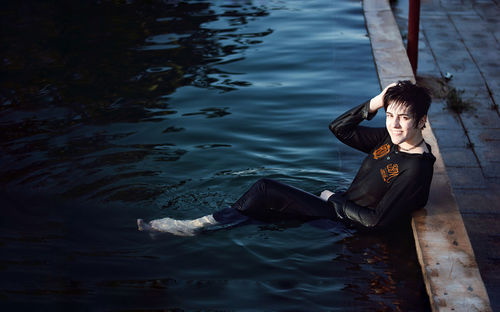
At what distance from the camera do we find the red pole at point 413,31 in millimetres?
8375

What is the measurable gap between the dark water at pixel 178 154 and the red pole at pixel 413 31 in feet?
2.14

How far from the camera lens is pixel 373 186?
4922 millimetres

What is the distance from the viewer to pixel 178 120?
779cm

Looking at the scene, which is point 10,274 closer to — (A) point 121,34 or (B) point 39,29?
(A) point 121,34

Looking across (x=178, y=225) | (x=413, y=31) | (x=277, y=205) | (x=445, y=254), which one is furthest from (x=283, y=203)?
(x=413, y=31)

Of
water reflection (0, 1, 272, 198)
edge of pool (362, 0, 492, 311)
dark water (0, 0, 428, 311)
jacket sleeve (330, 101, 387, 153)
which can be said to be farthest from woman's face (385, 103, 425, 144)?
water reflection (0, 1, 272, 198)

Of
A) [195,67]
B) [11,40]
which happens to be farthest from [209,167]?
[11,40]

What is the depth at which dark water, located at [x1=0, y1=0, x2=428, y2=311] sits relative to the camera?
4.74 meters

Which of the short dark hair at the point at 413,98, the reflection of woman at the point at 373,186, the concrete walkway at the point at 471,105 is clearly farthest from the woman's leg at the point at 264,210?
the concrete walkway at the point at 471,105

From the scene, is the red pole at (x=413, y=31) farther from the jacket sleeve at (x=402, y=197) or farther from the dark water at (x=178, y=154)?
the jacket sleeve at (x=402, y=197)

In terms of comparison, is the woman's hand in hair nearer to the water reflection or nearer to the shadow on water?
the shadow on water

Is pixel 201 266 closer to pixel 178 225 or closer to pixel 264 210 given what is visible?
pixel 178 225

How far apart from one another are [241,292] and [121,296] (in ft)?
2.95

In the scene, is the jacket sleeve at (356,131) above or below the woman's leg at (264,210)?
above
